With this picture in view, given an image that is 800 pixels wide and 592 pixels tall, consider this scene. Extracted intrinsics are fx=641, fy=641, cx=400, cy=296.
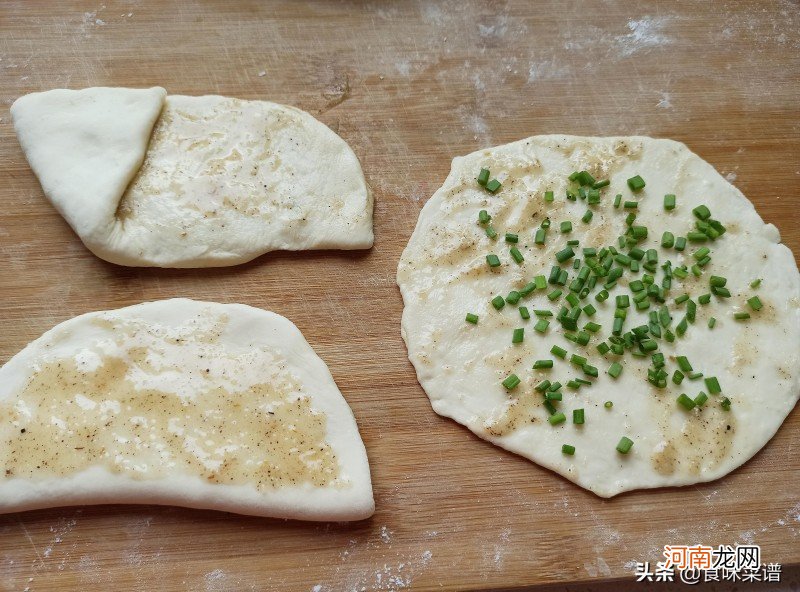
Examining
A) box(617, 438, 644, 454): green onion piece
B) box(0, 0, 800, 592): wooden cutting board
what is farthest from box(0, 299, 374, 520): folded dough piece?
box(617, 438, 644, 454): green onion piece

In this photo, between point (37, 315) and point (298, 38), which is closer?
point (37, 315)

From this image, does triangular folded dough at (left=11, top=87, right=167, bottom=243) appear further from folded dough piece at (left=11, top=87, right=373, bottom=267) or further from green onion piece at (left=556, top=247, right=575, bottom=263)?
green onion piece at (left=556, top=247, right=575, bottom=263)

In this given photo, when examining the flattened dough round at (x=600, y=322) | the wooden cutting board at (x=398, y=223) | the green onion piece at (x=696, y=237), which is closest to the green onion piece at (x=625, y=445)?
the flattened dough round at (x=600, y=322)

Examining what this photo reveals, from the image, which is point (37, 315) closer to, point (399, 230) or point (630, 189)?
point (399, 230)

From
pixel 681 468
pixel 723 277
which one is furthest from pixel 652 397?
pixel 723 277

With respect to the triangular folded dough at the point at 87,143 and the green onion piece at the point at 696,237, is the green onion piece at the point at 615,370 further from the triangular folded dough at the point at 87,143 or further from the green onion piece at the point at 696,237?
the triangular folded dough at the point at 87,143

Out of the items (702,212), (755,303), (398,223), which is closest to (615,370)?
(755,303)
